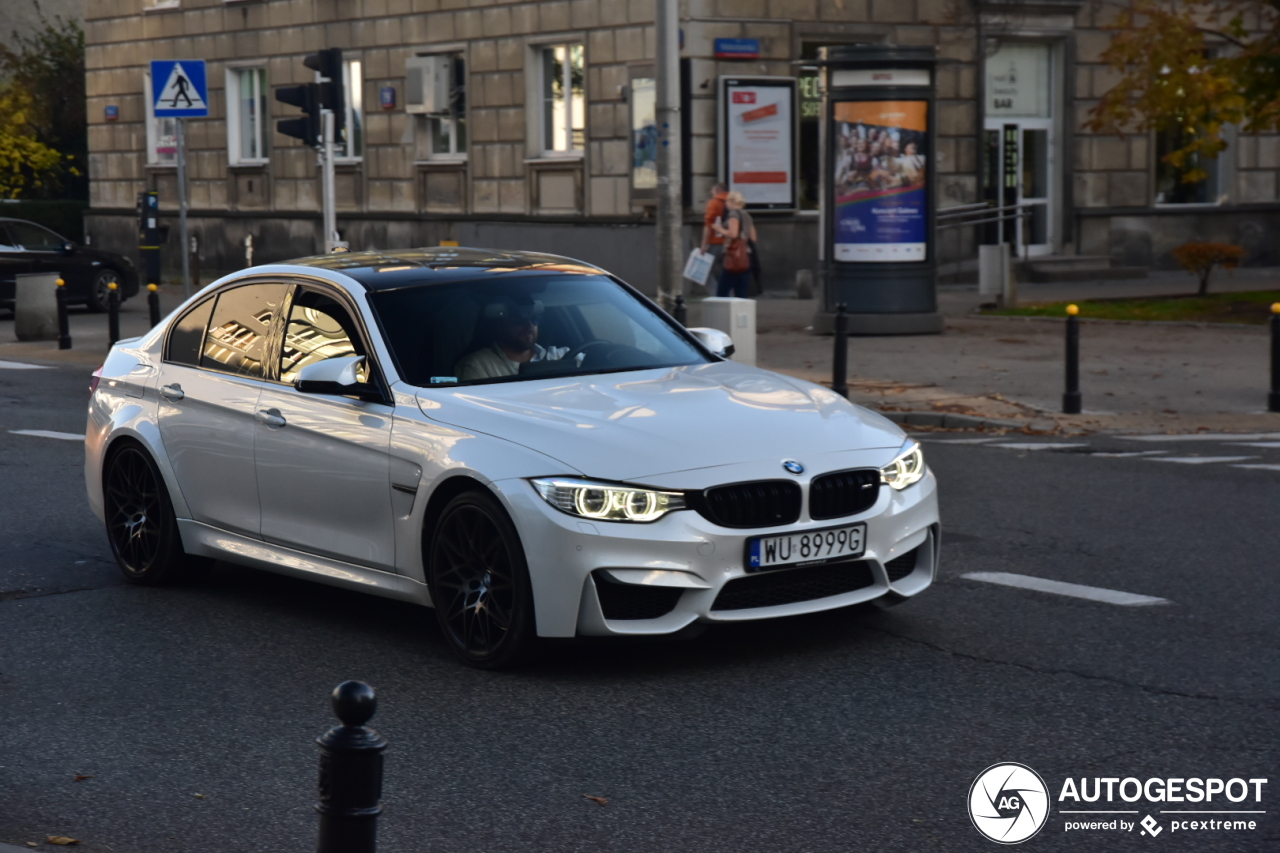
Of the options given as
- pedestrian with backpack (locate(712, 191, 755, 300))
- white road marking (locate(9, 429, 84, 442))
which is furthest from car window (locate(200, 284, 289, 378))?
pedestrian with backpack (locate(712, 191, 755, 300))

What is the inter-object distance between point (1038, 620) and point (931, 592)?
0.62m

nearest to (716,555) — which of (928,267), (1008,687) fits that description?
(1008,687)

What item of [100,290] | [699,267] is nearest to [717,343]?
[699,267]

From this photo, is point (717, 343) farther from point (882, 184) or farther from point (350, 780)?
point (882, 184)

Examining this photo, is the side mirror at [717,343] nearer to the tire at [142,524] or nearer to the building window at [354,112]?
the tire at [142,524]

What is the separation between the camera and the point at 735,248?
2208cm

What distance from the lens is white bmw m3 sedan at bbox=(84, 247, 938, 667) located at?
6.01 m

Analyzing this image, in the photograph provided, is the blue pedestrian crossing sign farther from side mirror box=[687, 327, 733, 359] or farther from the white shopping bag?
side mirror box=[687, 327, 733, 359]

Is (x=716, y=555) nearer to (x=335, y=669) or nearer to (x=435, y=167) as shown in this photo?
(x=335, y=669)

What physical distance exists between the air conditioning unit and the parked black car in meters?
5.72

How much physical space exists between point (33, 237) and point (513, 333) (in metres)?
23.0

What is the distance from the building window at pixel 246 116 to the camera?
118ft

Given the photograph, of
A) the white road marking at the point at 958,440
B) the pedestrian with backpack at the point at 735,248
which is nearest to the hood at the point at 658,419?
the white road marking at the point at 958,440

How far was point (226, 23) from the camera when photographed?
36.0m
